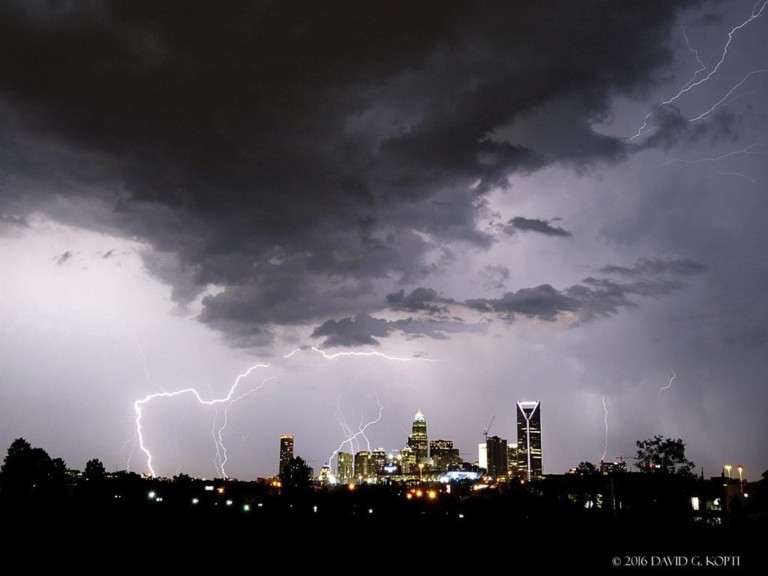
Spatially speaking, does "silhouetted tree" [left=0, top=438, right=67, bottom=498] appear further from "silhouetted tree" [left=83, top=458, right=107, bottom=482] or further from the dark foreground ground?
the dark foreground ground

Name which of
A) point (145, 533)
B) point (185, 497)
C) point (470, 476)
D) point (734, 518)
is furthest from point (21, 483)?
point (470, 476)

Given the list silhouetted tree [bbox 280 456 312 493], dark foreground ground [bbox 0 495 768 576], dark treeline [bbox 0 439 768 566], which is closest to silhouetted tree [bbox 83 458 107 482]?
silhouetted tree [bbox 280 456 312 493]

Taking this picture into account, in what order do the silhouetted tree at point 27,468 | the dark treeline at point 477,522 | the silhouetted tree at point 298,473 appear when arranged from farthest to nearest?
the silhouetted tree at point 298,473 → the silhouetted tree at point 27,468 → the dark treeline at point 477,522

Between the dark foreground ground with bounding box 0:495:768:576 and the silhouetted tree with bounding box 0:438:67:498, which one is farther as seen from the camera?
the silhouetted tree with bounding box 0:438:67:498

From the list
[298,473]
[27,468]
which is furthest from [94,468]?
[298,473]

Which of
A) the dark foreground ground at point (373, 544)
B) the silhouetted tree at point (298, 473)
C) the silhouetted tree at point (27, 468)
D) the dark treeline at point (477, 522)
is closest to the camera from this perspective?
the dark foreground ground at point (373, 544)

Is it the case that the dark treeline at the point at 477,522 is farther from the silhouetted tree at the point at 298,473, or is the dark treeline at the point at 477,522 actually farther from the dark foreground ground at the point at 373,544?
the silhouetted tree at the point at 298,473

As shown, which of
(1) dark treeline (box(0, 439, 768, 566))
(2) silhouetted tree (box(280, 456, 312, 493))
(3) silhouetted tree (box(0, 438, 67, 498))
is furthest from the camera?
(2) silhouetted tree (box(280, 456, 312, 493))

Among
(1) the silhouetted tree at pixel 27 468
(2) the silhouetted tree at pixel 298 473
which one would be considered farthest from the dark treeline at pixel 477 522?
(2) the silhouetted tree at pixel 298 473

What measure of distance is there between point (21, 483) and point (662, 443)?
280 feet

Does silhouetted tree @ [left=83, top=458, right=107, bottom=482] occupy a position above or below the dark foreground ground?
below

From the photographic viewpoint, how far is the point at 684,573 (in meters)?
19.9

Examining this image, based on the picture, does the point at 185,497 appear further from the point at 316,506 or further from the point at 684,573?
the point at 684,573

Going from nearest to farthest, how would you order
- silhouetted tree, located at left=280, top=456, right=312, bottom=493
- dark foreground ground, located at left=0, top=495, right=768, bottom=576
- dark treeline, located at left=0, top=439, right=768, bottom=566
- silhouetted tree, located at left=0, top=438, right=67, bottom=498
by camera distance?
1. dark foreground ground, located at left=0, top=495, right=768, bottom=576
2. dark treeline, located at left=0, top=439, right=768, bottom=566
3. silhouetted tree, located at left=0, top=438, right=67, bottom=498
4. silhouetted tree, located at left=280, top=456, right=312, bottom=493
